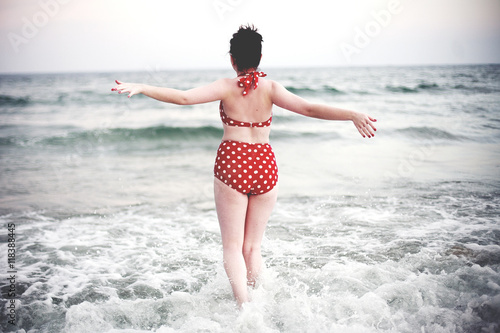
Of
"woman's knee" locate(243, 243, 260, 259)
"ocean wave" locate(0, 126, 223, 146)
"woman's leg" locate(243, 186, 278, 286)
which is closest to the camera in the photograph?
"woman's leg" locate(243, 186, 278, 286)

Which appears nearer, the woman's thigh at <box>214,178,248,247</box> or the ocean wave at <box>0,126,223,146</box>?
the woman's thigh at <box>214,178,248,247</box>

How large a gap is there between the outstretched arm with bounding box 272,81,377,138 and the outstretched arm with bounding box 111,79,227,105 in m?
0.42

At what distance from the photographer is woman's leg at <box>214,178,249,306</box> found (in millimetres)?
3047

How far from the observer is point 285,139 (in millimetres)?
12891

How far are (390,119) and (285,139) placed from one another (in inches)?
202

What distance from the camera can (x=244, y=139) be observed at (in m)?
3.02

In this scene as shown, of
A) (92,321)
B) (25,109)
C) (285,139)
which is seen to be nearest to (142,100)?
(25,109)

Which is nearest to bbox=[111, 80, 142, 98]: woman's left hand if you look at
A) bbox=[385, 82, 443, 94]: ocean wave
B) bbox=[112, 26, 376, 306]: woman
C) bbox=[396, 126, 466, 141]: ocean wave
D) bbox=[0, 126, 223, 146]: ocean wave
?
bbox=[112, 26, 376, 306]: woman

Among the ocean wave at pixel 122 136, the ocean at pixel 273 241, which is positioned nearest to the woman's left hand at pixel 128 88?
the ocean at pixel 273 241

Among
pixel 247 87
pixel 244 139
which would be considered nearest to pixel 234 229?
pixel 244 139

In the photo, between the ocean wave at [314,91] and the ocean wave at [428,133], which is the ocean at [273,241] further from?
the ocean wave at [314,91]

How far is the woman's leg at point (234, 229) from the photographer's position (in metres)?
3.05

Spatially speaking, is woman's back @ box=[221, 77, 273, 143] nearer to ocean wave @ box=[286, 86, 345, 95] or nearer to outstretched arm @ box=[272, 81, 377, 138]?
outstretched arm @ box=[272, 81, 377, 138]

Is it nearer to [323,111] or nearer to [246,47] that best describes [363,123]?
[323,111]
